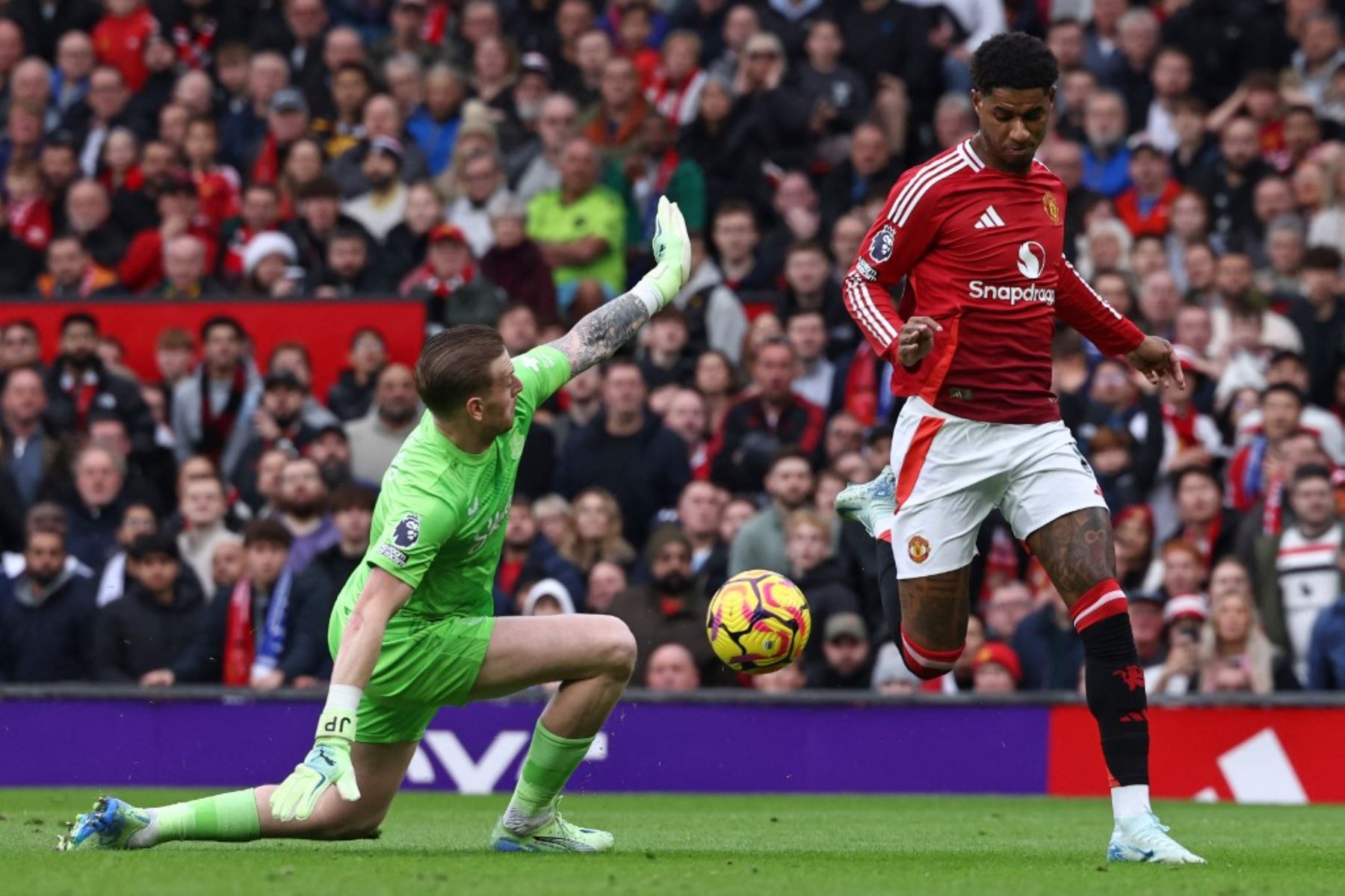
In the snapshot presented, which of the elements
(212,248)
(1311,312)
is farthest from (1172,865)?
(212,248)

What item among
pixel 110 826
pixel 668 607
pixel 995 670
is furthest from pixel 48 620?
pixel 110 826

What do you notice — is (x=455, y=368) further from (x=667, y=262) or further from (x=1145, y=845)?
(x=1145, y=845)

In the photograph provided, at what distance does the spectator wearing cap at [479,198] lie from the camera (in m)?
18.0

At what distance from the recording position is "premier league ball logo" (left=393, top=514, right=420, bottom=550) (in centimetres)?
801

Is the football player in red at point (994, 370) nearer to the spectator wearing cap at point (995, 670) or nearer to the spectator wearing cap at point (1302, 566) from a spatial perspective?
the spectator wearing cap at point (995, 670)

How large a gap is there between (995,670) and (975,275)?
5.57 m

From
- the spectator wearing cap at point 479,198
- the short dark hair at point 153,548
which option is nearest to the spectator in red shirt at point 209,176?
the spectator wearing cap at point 479,198

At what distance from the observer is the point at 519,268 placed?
1742 centimetres

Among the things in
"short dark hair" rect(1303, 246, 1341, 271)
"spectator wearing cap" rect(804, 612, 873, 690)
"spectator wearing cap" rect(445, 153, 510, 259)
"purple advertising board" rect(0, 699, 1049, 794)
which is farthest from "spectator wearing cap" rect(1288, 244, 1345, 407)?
"spectator wearing cap" rect(445, 153, 510, 259)

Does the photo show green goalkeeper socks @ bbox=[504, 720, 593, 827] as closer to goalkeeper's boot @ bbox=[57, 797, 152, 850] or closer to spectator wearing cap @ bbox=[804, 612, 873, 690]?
goalkeeper's boot @ bbox=[57, 797, 152, 850]

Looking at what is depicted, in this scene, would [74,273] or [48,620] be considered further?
[74,273]

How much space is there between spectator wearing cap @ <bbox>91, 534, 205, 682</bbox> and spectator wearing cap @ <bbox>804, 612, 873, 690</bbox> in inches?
152

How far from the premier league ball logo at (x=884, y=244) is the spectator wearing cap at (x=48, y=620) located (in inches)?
288

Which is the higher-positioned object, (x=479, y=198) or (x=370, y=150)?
A: (x=370, y=150)
